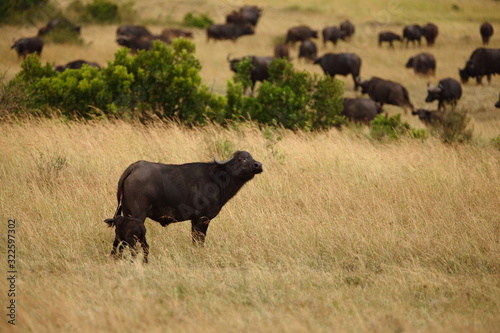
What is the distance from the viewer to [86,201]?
8680 mm

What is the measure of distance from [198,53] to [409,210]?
74.3ft

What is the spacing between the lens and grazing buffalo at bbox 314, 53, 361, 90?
25469 mm

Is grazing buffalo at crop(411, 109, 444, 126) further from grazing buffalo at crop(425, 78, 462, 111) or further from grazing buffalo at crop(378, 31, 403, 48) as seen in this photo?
grazing buffalo at crop(378, 31, 403, 48)

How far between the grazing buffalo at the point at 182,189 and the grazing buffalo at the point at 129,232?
0.81 ft

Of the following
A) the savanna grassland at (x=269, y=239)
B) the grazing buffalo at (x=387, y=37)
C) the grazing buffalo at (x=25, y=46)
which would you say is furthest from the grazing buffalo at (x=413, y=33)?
the savanna grassland at (x=269, y=239)

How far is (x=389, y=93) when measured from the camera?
21359 millimetres

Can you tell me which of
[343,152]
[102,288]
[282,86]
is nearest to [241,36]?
[282,86]

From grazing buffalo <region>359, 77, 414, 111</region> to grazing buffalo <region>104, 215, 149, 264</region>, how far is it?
623 inches

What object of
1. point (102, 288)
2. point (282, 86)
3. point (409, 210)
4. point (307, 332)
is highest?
point (307, 332)

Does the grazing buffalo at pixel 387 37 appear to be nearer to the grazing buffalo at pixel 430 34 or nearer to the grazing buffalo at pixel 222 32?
the grazing buffalo at pixel 430 34

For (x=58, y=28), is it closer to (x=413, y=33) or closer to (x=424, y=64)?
(x=424, y=64)

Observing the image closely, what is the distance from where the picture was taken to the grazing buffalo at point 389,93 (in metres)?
21.2

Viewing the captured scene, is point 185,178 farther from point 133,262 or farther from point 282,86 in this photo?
point 282,86

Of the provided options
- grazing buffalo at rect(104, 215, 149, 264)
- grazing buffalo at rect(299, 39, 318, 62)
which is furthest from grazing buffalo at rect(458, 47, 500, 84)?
grazing buffalo at rect(104, 215, 149, 264)
